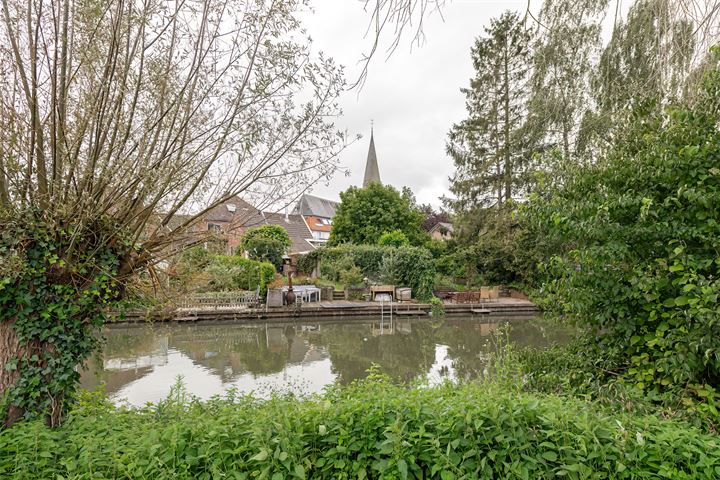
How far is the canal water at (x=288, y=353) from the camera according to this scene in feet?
19.6

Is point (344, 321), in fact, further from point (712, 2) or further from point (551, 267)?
point (712, 2)

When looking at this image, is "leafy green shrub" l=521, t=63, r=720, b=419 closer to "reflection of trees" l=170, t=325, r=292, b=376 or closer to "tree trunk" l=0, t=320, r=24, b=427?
"tree trunk" l=0, t=320, r=24, b=427

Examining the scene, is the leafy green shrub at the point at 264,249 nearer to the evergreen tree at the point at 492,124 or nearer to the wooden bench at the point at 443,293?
the wooden bench at the point at 443,293

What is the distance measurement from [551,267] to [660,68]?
177 centimetres

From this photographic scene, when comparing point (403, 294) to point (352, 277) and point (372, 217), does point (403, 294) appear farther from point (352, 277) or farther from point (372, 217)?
point (372, 217)

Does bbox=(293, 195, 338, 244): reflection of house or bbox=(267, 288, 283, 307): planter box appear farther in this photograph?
bbox=(293, 195, 338, 244): reflection of house

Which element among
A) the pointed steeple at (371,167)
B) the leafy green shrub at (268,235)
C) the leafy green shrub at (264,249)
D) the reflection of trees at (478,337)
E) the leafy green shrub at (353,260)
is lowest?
the reflection of trees at (478,337)

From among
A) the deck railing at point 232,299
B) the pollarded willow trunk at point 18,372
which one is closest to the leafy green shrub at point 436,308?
the deck railing at point 232,299

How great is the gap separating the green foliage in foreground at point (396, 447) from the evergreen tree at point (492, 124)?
55.1 feet

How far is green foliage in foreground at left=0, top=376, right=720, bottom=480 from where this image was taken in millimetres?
1592

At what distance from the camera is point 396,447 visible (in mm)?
1601

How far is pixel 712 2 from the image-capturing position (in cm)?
214

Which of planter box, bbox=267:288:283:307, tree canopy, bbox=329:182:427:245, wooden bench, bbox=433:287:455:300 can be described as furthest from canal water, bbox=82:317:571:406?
tree canopy, bbox=329:182:427:245

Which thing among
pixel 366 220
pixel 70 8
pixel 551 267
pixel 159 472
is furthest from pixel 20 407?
pixel 366 220
